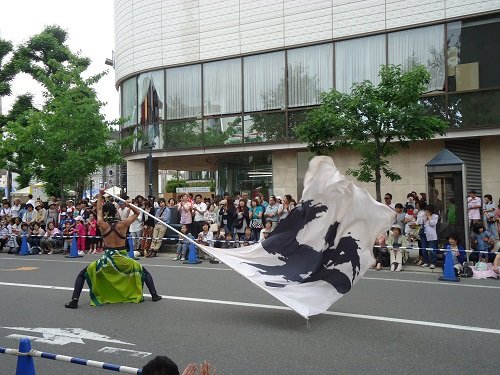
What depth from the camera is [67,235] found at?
18.3 m

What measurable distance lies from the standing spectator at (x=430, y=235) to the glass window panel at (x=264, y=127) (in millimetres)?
8536

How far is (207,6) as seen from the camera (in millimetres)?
22531

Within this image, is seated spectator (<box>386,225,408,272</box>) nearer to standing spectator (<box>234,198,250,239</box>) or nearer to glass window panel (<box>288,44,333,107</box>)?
standing spectator (<box>234,198,250,239</box>)

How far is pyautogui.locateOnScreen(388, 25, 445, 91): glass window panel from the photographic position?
18375 mm

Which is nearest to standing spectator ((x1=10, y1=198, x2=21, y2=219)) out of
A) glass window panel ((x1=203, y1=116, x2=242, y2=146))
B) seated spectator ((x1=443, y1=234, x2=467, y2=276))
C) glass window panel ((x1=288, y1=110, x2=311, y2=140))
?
glass window panel ((x1=203, y1=116, x2=242, y2=146))

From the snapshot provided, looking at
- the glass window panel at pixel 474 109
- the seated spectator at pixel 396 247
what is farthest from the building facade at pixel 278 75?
the seated spectator at pixel 396 247

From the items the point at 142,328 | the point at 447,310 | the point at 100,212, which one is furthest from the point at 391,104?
the point at 142,328

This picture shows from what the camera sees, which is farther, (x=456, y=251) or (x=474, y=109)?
(x=474, y=109)

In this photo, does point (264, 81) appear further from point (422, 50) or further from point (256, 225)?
point (256, 225)

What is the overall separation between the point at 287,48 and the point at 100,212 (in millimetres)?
14263

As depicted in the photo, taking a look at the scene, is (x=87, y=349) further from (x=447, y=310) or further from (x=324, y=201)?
(x=447, y=310)

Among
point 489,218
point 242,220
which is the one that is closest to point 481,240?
point 489,218

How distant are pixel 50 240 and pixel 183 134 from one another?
7.56m

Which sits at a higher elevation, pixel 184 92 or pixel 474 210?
pixel 184 92
